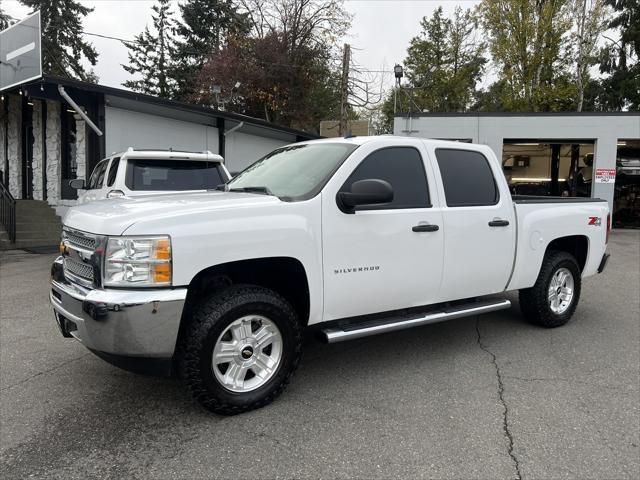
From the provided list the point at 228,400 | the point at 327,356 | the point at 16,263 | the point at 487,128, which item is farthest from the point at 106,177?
the point at 487,128

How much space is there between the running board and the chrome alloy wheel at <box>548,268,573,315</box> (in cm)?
101

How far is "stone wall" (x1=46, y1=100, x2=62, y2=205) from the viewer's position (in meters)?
14.1

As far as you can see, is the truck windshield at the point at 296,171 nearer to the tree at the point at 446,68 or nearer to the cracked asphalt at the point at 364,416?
the cracked asphalt at the point at 364,416

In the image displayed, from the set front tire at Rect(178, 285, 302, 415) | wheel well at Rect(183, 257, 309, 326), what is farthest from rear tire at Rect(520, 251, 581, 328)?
front tire at Rect(178, 285, 302, 415)

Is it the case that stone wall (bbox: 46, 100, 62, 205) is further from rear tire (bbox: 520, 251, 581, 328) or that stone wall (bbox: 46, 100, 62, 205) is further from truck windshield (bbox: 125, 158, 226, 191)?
rear tire (bbox: 520, 251, 581, 328)

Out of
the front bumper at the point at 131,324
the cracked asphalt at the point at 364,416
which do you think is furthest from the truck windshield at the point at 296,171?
the cracked asphalt at the point at 364,416

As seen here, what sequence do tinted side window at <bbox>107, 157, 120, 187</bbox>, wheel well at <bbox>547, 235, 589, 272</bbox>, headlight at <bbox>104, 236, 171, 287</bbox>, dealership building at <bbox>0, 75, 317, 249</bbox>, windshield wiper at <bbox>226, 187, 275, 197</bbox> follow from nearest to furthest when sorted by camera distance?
headlight at <bbox>104, 236, 171, 287</bbox> → windshield wiper at <bbox>226, 187, 275, 197</bbox> → wheel well at <bbox>547, 235, 589, 272</bbox> → tinted side window at <bbox>107, 157, 120, 187</bbox> → dealership building at <bbox>0, 75, 317, 249</bbox>

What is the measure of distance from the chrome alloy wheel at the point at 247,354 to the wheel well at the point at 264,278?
33 centimetres

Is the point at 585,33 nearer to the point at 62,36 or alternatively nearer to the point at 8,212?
the point at 8,212

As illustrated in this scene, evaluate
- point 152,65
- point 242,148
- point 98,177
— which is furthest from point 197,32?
point 98,177

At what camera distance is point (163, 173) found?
7629 millimetres

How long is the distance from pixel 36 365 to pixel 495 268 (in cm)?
421

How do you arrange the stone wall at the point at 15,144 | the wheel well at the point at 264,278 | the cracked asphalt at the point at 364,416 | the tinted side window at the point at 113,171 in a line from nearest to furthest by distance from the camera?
the cracked asphalt at the point at 364,416 < the wheel well at the point at 264,278 < the tinted side window at the point at 113,171 < the stone wall at the point at 15,144

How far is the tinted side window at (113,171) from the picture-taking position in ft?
25.9
